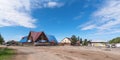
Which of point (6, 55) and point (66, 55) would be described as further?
point (66, 55)

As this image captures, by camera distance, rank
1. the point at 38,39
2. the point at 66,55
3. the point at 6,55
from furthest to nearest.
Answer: the point at 38,39 → the point at 66,55 → the point at 6,55

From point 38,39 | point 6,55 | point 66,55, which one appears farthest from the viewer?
point 38,39

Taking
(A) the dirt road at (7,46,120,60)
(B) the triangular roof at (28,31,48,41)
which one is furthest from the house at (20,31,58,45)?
(A) the dirt road at (7,46,120,60)

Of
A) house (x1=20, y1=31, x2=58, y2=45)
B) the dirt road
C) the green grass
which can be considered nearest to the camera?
the green grass

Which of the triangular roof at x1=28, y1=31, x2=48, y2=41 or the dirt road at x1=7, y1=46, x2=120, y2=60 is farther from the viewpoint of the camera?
the triangular roof at x1=28, y1=31, x2=48, y2=41

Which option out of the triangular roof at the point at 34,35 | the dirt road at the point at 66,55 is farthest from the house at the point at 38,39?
the dirt road at the point at 66,55

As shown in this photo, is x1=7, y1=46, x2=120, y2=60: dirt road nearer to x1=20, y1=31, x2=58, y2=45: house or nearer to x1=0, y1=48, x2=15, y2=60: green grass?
x1=0, y1=48, x2=15, y2=60: green grass

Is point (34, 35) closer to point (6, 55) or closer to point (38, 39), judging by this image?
point (38, 39)

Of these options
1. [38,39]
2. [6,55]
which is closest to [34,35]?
[38,39]

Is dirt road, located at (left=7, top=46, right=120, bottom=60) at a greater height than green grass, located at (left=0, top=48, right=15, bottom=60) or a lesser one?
lesser

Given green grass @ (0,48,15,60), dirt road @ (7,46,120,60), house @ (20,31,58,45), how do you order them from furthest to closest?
house @ (20,31,58,45)
dirt road @ (7,46,120,60)
green grass @ (0,48,15,60)

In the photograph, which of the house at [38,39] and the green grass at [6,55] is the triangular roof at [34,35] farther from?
the green grass at [6,55]

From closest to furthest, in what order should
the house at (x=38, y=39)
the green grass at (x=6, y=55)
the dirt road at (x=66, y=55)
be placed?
the green grass at (x=6, y=55) → the dirt road at (x=66, y=55) → the house at (x=38, y=39)

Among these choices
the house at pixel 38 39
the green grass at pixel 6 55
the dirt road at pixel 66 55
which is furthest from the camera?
the house at pixel 38 39
